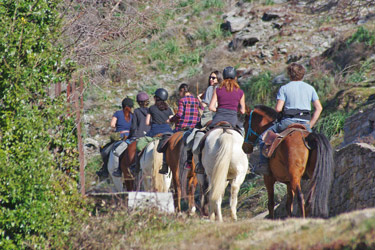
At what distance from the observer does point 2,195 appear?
27.4 ft

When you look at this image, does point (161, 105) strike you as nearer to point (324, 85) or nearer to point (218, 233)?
point (218, 233)

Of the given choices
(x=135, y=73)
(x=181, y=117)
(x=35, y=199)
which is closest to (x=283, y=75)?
(x=135, y=73)

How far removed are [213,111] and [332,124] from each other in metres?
6.96

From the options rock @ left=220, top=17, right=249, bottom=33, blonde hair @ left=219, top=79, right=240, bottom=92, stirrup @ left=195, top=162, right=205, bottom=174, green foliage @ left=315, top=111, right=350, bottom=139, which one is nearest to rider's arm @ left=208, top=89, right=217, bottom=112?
blonde hair @ left=219, top=79, right=240, bottom=92

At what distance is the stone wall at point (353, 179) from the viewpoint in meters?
9.28

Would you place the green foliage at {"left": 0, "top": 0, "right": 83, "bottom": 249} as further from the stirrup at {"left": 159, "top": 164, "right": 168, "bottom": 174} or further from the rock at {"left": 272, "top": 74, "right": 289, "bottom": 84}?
the rock at {"left": 272, "top": 74, "right": 289, "bottom": 84}

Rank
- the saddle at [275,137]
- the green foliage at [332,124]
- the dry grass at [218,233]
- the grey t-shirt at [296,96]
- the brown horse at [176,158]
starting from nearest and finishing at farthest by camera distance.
A: the dry grass at [218,233] → the saddle at [275,137] → the grey t-shirt at [296,96] → the brown horse at [176,158] → the green foliage at [332,124]

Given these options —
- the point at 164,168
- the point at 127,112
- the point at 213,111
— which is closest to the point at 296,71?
the point at 213,111

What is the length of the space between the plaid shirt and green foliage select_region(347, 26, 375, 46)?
1158 centimetres

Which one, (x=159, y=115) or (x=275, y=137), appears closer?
(x=275, y=137)

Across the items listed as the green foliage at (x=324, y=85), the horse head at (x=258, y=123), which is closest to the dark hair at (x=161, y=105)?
the horse head at (x=258, y=123)

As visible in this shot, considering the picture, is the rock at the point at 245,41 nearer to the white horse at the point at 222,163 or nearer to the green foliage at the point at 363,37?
the green foliage at the point at 363,37

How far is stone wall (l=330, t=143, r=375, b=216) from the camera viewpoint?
9.28 meters

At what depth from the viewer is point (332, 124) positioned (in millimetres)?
16656
